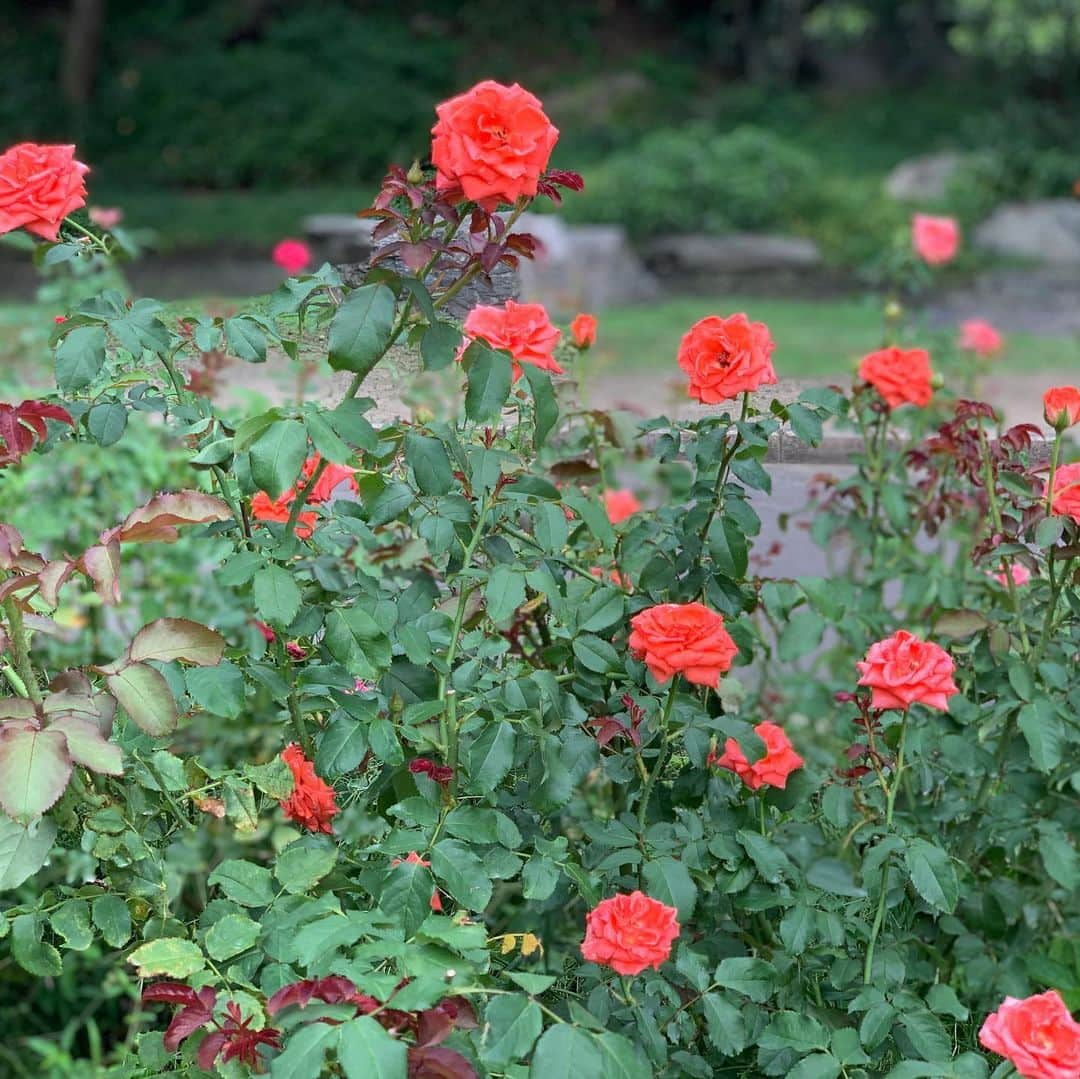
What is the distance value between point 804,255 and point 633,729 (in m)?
9.46

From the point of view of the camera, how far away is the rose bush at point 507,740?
1.21 meters

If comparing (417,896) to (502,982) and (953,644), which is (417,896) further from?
(953,644)

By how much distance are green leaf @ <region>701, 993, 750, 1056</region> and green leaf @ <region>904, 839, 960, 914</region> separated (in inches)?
8.7

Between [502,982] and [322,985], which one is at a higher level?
[322,985]

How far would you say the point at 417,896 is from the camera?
1.22 meters

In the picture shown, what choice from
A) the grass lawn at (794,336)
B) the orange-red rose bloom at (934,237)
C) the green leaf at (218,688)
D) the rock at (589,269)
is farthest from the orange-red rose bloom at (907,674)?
the rock at (589,269)

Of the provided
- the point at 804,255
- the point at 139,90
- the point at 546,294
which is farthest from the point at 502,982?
the point at 139,90

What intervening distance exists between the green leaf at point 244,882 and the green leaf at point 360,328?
1.62 feet

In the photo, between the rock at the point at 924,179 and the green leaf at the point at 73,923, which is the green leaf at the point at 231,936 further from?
the rock at the point at 924,179

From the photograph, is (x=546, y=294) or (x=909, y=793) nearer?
(x=909, y=793)

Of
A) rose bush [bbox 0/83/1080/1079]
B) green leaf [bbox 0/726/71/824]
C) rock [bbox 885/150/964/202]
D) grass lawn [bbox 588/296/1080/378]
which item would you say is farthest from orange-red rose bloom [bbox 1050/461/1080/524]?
rock [bbox 885/150/964/202]

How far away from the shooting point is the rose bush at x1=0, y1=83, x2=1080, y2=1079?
121 centimetres

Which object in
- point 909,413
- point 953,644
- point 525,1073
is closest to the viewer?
point 525,1073

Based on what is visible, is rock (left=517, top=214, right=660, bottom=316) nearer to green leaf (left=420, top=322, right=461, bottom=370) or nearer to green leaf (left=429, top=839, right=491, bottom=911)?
green leaf (left=420, top=322, right=461, bottom=370)
